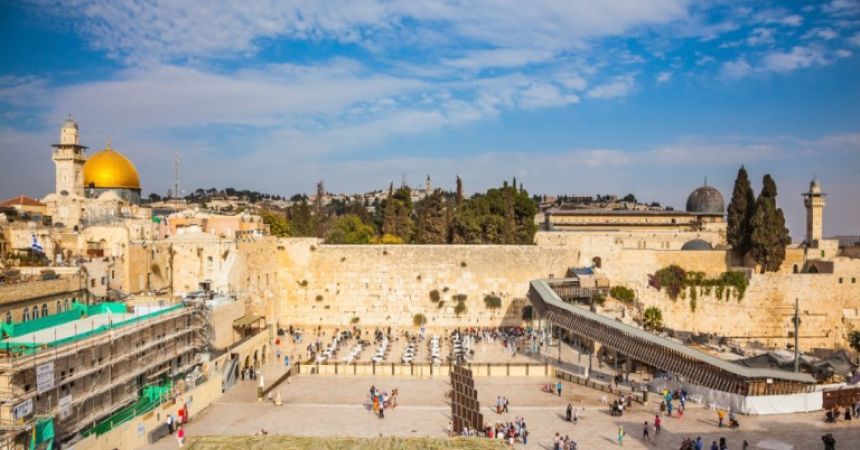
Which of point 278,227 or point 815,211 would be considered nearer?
point 815,211

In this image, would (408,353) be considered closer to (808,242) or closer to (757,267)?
(757,267)

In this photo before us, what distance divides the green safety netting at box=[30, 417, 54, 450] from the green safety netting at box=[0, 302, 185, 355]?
4.58ft

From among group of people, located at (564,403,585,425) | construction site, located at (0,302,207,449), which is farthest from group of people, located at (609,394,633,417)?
construction site, located at (0,302,207,449)

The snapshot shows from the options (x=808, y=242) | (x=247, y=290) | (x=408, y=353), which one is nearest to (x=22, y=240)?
(x=247, y=290)

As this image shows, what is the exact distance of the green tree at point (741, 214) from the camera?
30.1 meters

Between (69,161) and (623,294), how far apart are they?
26232 millimetres

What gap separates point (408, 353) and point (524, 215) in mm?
14921

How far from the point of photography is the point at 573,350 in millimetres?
25141

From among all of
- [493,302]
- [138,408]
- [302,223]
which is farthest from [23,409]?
[302,223]

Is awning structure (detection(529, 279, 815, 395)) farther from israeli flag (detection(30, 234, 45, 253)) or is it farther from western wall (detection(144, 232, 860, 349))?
israeli flag (detection(30, 234, 45, 253))

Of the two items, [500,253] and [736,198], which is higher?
[736,198]

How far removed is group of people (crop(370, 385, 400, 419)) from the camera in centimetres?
1723

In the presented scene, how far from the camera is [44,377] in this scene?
522 inches

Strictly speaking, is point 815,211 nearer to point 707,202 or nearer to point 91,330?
point 707,202
